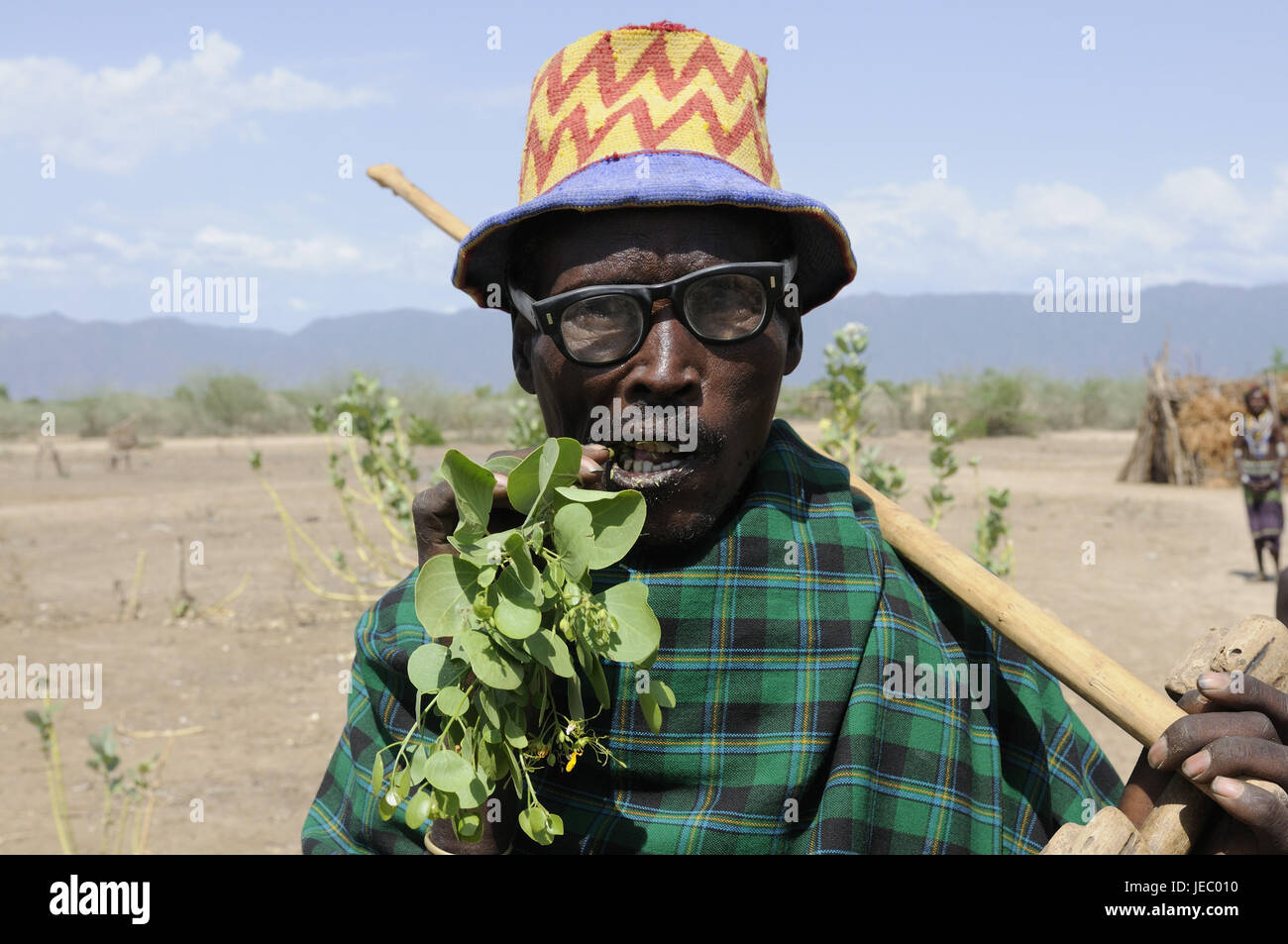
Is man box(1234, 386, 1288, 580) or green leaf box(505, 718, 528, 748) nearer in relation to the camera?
green leaf box(505, 718, 528, 748)

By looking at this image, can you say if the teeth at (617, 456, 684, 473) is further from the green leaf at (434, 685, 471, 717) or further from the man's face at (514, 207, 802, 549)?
the green leaf at (434, 685, 471, 717)

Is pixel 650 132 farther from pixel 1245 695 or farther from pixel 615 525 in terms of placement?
pixel 1245 695

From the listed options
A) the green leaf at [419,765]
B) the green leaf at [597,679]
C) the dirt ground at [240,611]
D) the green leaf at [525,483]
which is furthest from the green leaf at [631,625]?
the dirt ground at [240,611]

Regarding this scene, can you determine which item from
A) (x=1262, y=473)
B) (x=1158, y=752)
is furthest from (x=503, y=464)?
(x=1262, y=473)

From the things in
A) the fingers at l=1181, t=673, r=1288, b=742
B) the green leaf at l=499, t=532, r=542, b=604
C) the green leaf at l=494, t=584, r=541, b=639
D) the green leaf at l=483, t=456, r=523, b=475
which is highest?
the green leaf at l=483, t=456, r=523, b=475

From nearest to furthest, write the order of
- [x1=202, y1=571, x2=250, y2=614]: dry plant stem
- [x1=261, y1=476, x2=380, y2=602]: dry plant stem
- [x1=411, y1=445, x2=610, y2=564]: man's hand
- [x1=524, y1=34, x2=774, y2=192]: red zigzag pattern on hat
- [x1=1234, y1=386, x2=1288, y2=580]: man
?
[x1=411, y1=445, x2=610, y2=564]: man's hand → [x1=524, y1=34, x2=774, y2=192]: red zigzag pattern on hat → [x1=261, y1=476, x2=380, y2=602]: dry plant stem → [x1=202, y1=571, x2=250, y2=614]: dry plant stem → [x1=1234, y1=386, x2=1288, y2=580]: man

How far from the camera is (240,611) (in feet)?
30.0

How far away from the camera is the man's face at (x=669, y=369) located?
160 centimetres

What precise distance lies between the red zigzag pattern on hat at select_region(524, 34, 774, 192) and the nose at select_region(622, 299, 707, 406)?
31cm

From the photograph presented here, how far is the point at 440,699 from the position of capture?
4.39 feet

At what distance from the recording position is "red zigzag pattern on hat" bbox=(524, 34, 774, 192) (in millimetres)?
1712

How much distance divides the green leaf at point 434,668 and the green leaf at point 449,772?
0.09 metres

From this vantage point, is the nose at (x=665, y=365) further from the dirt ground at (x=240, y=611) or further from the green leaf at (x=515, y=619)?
the dirt ground at (x=240, y=611)

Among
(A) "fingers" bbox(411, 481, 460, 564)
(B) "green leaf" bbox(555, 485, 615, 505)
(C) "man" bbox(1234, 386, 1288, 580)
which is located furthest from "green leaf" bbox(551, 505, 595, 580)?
(C) "man" bbox(1234, 386, 1288, 580)
